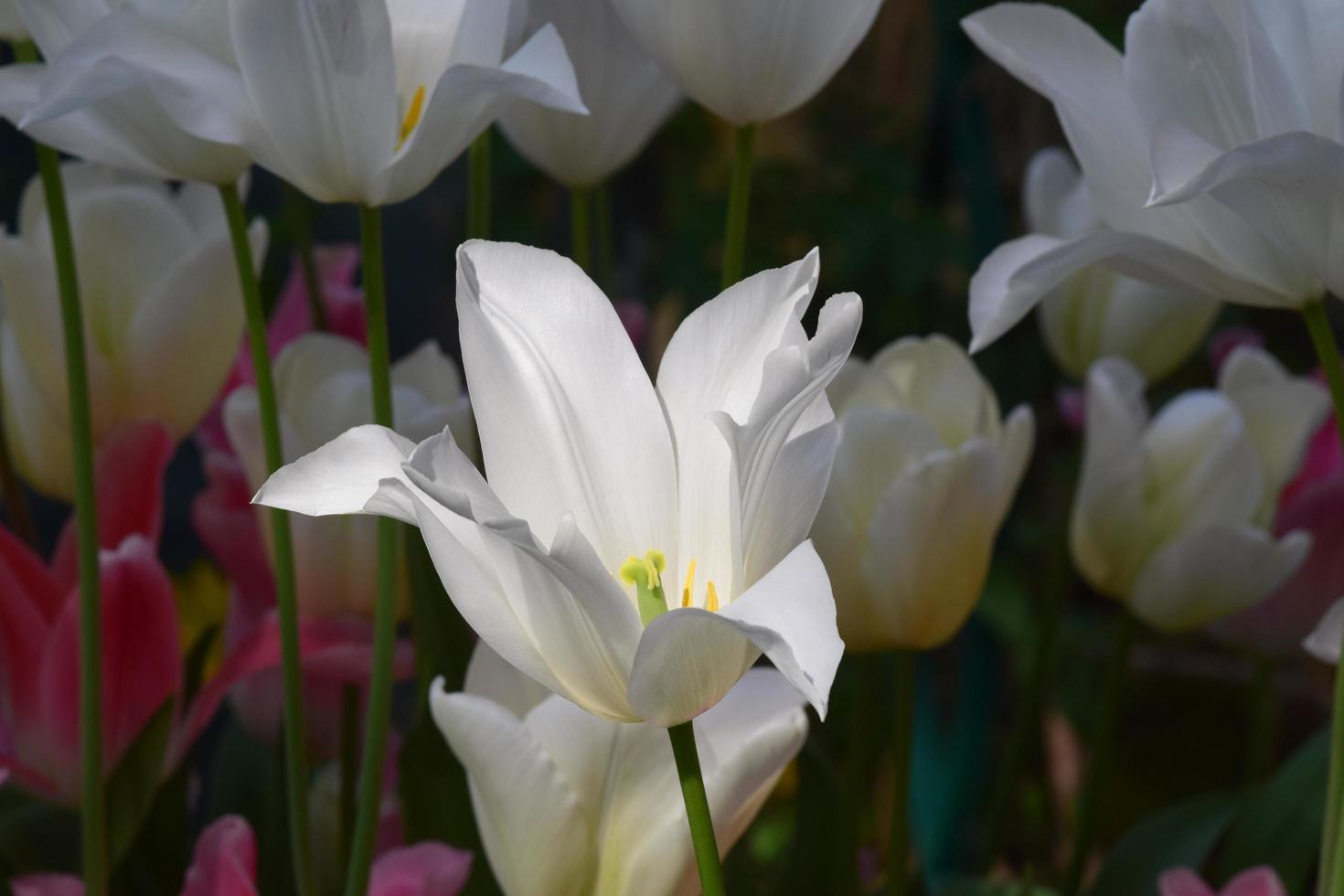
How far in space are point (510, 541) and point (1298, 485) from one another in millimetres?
414

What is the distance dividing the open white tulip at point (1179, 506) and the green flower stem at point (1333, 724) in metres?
0.16

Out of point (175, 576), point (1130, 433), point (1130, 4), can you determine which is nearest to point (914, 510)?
point (1130, 433)

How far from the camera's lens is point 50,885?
0.31 metres

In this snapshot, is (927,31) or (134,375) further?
(927,31)

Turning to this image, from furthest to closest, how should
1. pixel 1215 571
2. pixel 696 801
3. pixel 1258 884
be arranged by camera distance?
pixel 1215 571
pixel 1258 884
pixel 696 801

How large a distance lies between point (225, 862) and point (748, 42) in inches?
8.2

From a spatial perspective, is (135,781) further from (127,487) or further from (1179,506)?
(1179,506)

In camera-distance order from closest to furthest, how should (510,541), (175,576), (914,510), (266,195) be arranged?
→ (510,541) → (914,510) → (175,576) → (266,195)

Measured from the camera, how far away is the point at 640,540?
240 mm

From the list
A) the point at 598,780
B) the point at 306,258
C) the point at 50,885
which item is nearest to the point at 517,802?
the point at 598,780

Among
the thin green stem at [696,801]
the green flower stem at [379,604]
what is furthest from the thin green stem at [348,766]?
the thin green stem at [696,801]

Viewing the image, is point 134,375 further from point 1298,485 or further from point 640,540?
point 1298,485

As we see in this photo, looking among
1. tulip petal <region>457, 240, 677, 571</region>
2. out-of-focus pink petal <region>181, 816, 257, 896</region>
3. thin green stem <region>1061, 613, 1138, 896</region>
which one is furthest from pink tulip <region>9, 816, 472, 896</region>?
thin green stem <region>1061, 613, 1138, 896</region>

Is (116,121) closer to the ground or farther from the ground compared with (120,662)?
farther from the ground
